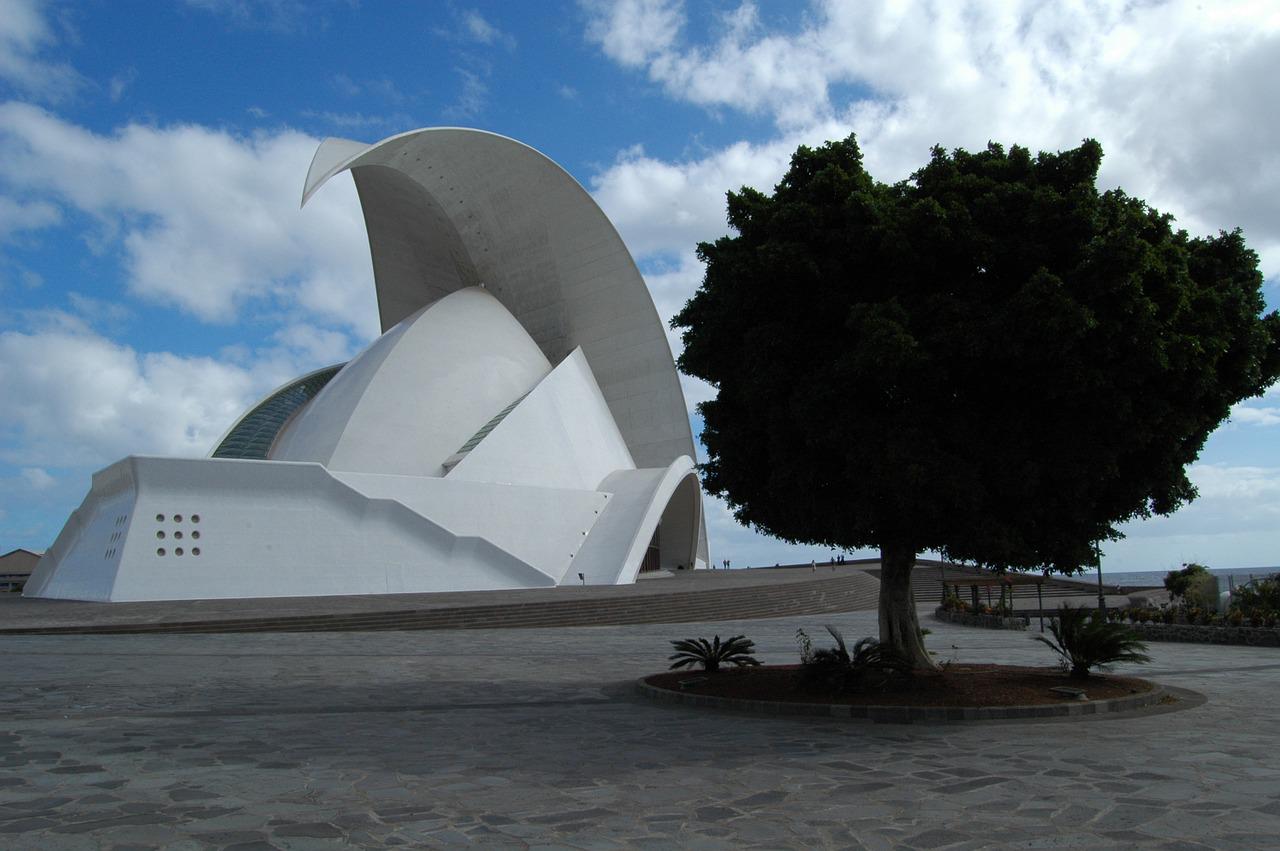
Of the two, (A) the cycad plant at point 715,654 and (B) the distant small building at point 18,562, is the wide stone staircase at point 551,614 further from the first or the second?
(B) the distant small building at point 18,562

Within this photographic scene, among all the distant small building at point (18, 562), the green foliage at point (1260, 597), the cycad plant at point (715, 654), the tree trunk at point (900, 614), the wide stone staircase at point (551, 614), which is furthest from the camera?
the distant small building at point (18, 562)

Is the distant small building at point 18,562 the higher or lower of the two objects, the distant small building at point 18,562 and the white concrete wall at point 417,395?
the lower

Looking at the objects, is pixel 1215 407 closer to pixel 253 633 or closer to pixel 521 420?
pixel 253 633

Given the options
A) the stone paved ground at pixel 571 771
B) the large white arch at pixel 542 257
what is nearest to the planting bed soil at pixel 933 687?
the stone paved ground at pixel 571 771

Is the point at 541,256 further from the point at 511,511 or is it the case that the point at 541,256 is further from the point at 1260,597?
the point at 1260,597

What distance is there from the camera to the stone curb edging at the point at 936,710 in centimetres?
765

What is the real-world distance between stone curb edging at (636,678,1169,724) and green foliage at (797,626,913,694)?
426mm

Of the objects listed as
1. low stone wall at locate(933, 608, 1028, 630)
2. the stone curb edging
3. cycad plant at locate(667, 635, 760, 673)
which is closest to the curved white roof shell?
low stone wall at locate(933, 608, 1028, 630)

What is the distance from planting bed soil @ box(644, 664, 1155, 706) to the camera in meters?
8.08

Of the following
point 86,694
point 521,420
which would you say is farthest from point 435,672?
point 521,420

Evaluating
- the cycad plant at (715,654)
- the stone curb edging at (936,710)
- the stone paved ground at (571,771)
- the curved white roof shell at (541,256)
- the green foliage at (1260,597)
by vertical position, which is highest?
the curved white roof shell at (541,256)

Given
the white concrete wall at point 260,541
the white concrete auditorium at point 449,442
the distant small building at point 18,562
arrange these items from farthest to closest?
the distant small building at point 18,562
the white concrete auditorium at point 449,442
the white concrete wall at point 260,541

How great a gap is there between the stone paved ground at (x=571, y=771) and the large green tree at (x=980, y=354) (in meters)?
1.81

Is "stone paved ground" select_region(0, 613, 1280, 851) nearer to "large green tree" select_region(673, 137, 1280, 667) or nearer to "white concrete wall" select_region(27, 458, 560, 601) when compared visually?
"large green tree" select_region(673, 137, 1280, 667)
